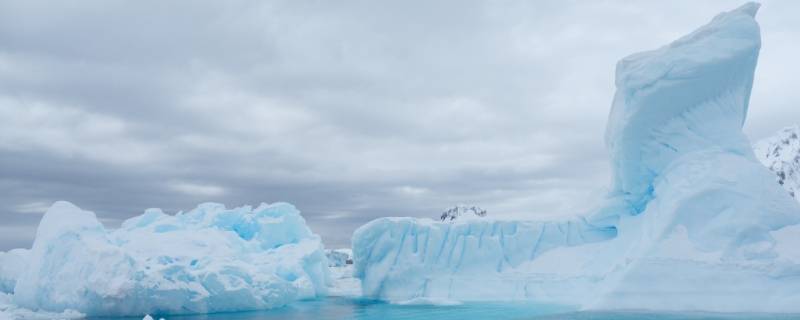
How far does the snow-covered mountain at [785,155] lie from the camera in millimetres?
52312

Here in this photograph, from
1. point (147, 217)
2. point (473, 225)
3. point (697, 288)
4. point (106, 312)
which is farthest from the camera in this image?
point (147, 217)

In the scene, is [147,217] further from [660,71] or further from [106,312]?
[660,71]

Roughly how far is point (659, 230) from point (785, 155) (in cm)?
5047

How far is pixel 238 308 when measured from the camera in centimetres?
1614

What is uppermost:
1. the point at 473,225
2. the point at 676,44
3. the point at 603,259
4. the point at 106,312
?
the point at 676,44

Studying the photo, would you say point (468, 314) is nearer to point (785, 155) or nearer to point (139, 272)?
point (139, 272)

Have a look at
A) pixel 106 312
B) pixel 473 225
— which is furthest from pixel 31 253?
pixel 473 225

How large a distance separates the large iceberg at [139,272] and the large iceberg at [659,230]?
3.21 meters

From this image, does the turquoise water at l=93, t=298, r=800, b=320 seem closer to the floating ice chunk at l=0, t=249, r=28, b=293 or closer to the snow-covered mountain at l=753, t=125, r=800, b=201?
the floating ice chunk at l=0, t=249, r=28, b=293

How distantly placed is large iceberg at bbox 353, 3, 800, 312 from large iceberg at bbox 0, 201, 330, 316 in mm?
3206

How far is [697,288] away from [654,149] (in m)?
3.84

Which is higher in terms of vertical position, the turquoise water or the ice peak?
the ice peak

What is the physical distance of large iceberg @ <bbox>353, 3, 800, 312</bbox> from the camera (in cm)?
1105

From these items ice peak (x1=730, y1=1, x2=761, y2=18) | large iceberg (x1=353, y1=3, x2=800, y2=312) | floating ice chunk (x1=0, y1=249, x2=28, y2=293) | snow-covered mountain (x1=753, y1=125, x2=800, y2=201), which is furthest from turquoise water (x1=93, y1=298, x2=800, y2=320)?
snow-covered mountain (x1=753, y1=125, x2=800, y2=201)
